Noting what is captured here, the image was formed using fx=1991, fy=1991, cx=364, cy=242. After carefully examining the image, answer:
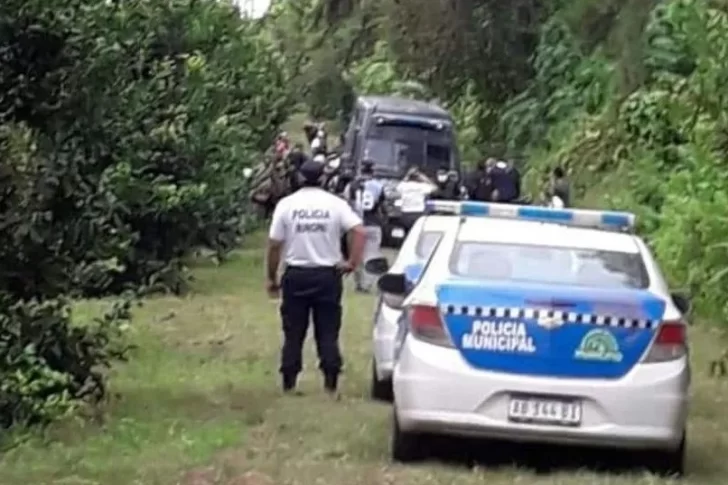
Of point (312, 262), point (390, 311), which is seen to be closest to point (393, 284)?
point (312, 262)

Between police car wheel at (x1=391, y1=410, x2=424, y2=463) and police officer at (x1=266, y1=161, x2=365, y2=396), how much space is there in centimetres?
254

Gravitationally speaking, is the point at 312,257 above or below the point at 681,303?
below

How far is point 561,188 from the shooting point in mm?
33344

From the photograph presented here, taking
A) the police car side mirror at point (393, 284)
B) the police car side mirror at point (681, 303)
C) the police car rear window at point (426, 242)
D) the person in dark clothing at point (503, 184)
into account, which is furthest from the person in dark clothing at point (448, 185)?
the police car side mirror at point (681, 303)

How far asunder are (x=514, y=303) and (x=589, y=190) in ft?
84.2

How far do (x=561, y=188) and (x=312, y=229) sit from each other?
19.4 metres

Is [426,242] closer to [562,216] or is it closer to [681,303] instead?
[562,216]

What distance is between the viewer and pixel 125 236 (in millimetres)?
14500

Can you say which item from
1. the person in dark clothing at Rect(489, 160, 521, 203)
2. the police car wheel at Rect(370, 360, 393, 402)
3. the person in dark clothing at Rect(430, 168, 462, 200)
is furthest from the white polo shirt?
the person in dark clothing at Rect(489, 160, 521, 203)

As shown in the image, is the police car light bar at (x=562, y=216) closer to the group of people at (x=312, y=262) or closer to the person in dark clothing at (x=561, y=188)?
the group of people at (x=312, y=262)

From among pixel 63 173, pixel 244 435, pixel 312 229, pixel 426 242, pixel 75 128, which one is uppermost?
pixel 75 128

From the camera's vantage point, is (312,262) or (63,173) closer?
(63,173)

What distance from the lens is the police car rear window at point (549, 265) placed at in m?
11.9

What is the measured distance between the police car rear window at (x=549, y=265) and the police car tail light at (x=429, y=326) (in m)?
0.51
